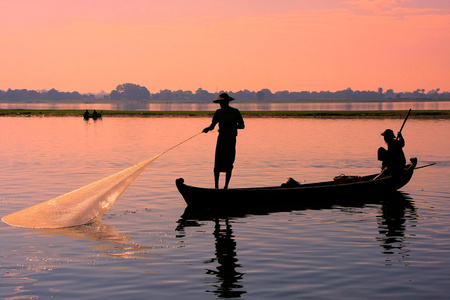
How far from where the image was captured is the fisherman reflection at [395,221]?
40.6ft

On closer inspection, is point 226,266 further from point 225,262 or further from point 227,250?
point 227,250

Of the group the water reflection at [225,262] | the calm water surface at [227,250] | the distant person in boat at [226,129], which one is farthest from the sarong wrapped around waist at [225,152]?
the water reflection at [225,262]

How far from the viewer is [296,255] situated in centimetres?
1145

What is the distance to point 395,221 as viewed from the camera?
49.9ft

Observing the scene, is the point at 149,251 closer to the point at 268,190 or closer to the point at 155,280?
the point at 155,280

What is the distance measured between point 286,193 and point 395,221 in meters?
3.00

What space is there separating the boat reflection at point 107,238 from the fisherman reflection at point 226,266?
1.46m

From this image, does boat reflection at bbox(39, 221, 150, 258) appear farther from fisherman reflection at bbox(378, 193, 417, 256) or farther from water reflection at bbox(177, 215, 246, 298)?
fisherman reflection at bbox(378, 193, 417, 256)

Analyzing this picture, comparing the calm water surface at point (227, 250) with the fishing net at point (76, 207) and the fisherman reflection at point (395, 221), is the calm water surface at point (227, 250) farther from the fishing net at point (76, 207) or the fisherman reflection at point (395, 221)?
the fishing net at point (76, 207)

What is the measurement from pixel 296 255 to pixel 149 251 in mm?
2637

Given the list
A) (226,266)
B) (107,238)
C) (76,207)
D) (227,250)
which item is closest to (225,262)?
(226,266)

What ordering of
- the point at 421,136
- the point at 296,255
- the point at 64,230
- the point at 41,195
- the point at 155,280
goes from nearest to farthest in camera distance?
1. the point at 155,280
2. the point at 296,255
3. the point at 64,230
4. the point at 41,195
5. the point at 421,136

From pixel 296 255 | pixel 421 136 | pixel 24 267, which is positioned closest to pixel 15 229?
pixel 24 267

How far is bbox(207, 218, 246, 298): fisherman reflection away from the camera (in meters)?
9.30
